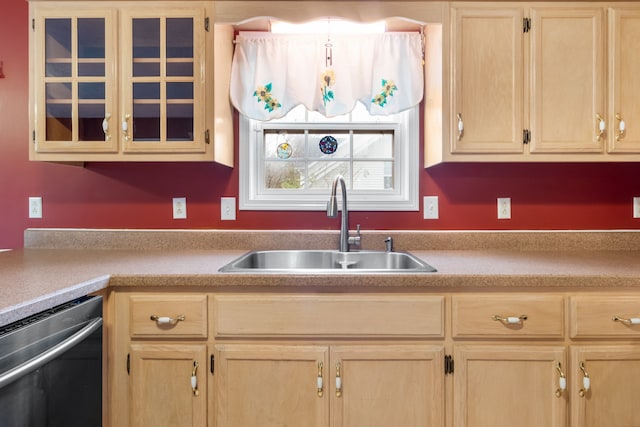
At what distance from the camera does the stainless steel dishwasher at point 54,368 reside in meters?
0.90

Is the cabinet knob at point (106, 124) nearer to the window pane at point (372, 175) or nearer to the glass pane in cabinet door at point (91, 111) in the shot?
the glass pane in cabinet door at point (91, 111)

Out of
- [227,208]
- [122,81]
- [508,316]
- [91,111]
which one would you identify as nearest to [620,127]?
[508,316]

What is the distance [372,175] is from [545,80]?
0.91 meters

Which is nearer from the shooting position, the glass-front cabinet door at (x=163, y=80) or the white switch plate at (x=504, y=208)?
the glass-front cabinet door at (x=163, y=80)

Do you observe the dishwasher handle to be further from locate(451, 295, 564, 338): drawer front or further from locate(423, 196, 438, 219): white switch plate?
locate(423, 196, 438, 219): white switch plate

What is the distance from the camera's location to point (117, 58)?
5.40ft

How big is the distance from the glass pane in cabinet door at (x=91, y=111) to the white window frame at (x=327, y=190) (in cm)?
64

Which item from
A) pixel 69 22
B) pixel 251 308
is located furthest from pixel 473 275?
pixel 69 22

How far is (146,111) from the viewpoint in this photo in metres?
1.67

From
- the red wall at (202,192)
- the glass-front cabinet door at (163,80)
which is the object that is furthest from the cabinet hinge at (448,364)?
the glass-front cabinet door at (163,80)

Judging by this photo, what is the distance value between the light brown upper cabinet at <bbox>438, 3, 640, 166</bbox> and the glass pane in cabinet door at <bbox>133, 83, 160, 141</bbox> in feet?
4.24

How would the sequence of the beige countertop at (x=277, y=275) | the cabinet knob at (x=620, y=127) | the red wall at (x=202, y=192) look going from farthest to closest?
the red wall at (x=202, y=192) < the cabinet knob at (x=620, y=127) < the beige countertop at (x=277, y=275)

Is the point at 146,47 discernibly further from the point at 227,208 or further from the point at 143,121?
the point at 227,208

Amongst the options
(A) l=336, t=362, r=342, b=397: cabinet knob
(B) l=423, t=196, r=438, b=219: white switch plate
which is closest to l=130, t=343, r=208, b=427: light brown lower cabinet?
(A) l=336, t=362, r=342, b=397: cabinet knob
